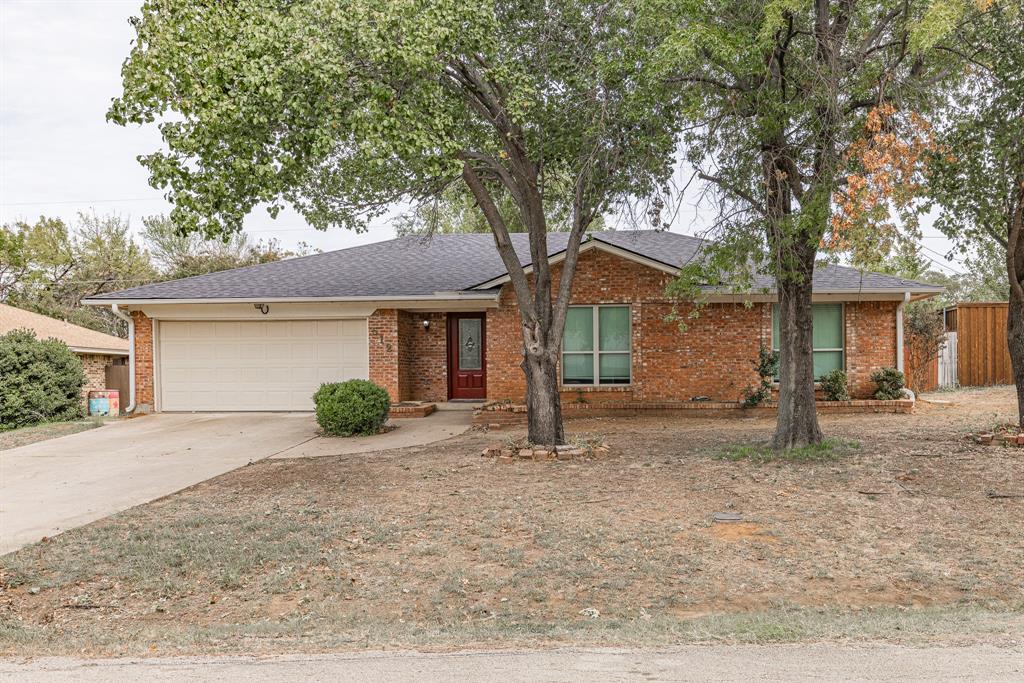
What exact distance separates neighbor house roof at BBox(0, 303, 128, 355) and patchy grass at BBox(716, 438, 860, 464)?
1856 centimetres

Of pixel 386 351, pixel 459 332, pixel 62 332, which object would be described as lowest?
pixel 386 351

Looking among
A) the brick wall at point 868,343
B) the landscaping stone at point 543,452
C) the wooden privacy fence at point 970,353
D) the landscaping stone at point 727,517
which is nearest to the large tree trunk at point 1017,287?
the brick wall at point 868,343

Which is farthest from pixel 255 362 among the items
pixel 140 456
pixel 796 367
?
pixel 796 367

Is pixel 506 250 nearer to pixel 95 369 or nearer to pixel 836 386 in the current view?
pixel 836 386

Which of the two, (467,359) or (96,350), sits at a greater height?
(96,350)

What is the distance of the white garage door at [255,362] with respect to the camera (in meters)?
16.6

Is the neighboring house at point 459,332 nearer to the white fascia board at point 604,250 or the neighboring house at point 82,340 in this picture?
the white fascia board at point 604,250

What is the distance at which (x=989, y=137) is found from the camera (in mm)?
9500

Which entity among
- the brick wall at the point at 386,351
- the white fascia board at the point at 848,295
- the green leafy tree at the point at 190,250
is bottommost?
the brick wall at the point at 386,351

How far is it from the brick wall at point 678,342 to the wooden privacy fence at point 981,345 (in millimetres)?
6224

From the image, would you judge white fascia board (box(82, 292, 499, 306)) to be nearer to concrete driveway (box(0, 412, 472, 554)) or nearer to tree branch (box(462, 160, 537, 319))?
concrete driveway (box(0, 412, 472, 554))

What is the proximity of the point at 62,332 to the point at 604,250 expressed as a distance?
1720 centimetres

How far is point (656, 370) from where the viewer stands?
607 inches

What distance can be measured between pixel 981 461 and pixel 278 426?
472 inches
